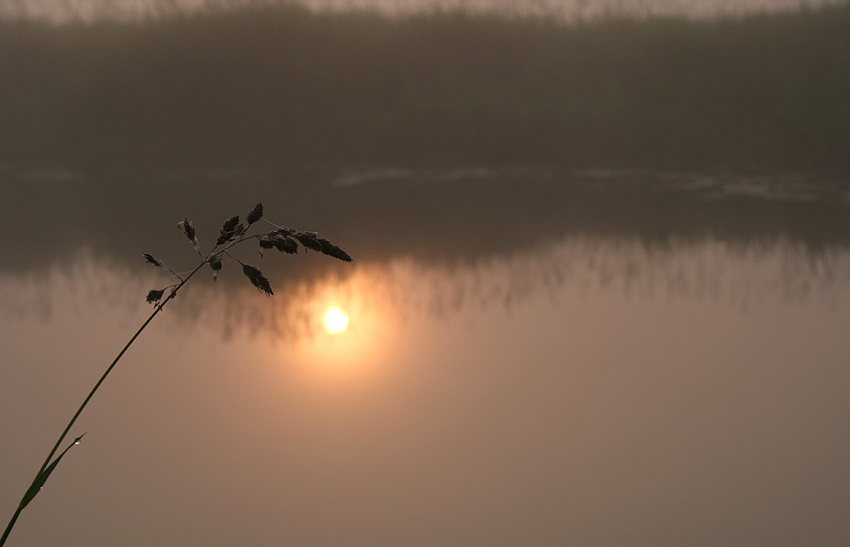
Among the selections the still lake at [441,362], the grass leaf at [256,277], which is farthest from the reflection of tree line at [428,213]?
the grass leaf at [256,277]

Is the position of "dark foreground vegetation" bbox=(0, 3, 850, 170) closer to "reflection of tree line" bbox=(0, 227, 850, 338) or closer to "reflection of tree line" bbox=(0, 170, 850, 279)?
"reflection of tree line" bbox=(0, 170, 850, 279)

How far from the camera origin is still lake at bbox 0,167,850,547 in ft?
3.64

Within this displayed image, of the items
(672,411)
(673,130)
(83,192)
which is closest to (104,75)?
(83,192)

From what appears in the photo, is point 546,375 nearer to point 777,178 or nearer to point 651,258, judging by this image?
point 651,258

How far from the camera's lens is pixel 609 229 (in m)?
1.30

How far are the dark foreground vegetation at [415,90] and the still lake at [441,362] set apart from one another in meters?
0.05

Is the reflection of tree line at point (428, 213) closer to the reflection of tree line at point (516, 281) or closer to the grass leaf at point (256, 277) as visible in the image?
the reflection of tree line at point (516, 281)

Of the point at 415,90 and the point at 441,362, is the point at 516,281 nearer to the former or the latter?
the point at 441,362

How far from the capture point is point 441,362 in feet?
3.95

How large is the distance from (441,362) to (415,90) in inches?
18.6

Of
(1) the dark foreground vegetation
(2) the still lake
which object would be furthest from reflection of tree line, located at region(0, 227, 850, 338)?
(1) the dark foreground vegetation

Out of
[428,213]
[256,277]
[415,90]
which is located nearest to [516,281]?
[428,213]

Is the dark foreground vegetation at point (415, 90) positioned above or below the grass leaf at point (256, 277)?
above

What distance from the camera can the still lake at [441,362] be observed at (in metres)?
1.11
